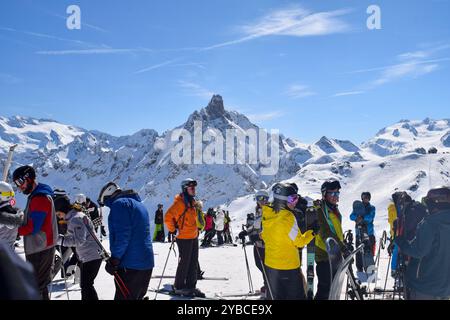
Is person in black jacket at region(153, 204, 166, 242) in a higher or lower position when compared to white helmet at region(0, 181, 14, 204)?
lower

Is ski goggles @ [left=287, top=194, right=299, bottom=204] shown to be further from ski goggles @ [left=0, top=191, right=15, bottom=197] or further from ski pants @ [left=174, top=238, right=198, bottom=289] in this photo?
ski pants @ [left=174, top=238, right=198, bottom=289]

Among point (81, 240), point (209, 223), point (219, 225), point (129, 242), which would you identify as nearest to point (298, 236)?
point (129, 242)

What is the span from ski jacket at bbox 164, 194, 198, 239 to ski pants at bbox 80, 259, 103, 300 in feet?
7.66

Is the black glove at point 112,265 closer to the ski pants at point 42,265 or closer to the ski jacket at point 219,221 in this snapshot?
the ski pants at point 42,265

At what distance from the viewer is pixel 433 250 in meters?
4.82

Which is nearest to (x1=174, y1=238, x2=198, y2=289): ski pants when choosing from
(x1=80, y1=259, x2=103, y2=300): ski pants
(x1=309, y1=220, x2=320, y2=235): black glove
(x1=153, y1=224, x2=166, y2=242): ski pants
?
(x1=80, y1=259, x2=103, y2=300): ski pants

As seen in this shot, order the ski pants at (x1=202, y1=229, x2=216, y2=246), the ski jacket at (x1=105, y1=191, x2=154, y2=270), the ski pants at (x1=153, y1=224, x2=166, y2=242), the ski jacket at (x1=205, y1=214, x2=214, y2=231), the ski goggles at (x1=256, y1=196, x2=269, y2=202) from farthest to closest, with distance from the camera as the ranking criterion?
the ski pants at (x1=153, y1=224, x2=166, y2=242) → the ski pants at (x1=202, y1=229, x2=216, y2=246) → the ski jacket at (x1=205, y1=214, x2=214, y2=231) → the ski goggles at (x1=256, y1=196, x2=269, y2=202) → the ski jacket at (x1=105, y1=191, x2=154, y2=270)

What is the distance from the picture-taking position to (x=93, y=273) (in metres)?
6.37

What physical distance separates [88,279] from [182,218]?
2724 millimetres

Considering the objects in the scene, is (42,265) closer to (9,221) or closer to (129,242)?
(9,221)

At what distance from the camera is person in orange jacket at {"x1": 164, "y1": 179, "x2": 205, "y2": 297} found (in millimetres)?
8664
